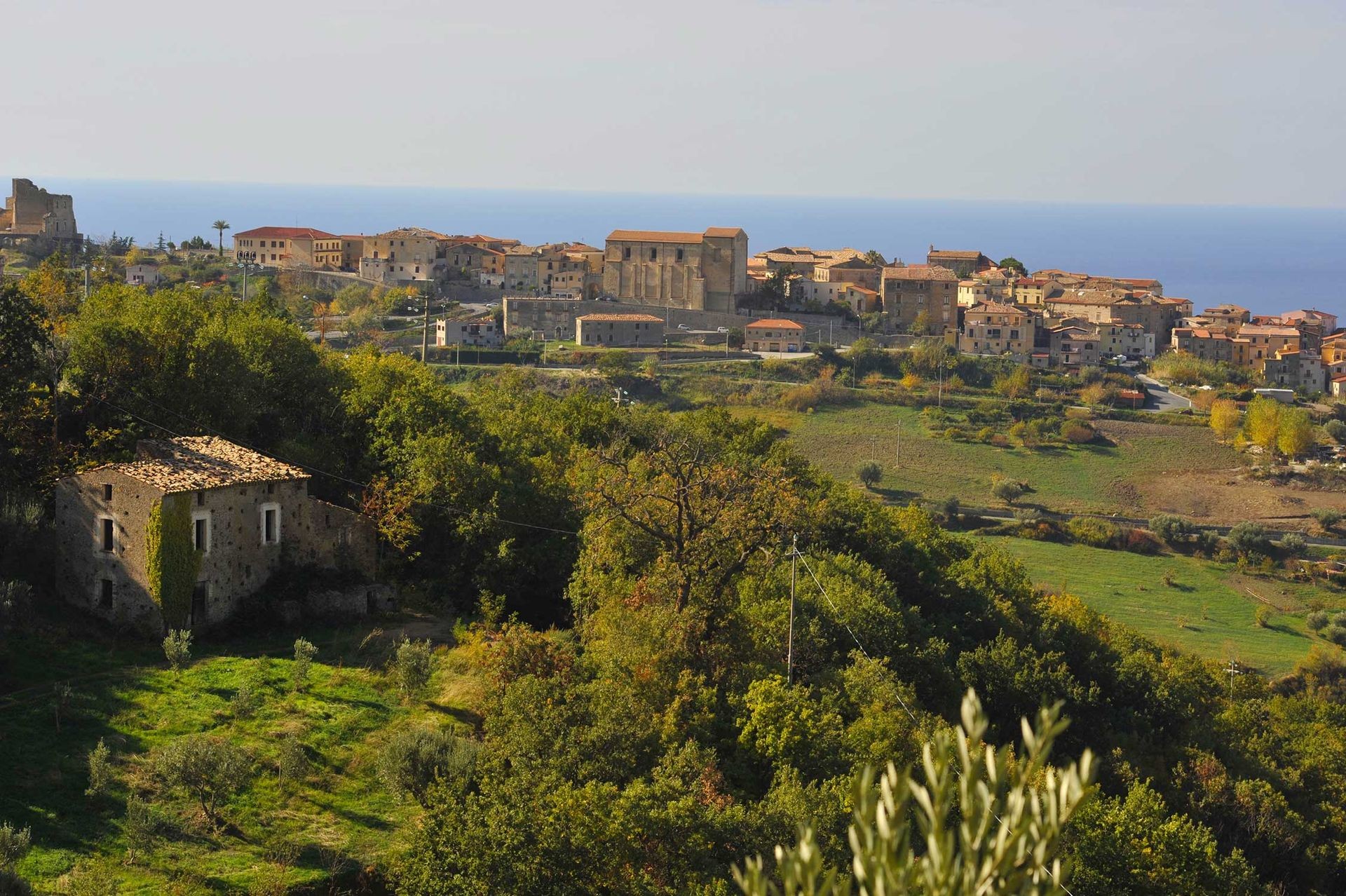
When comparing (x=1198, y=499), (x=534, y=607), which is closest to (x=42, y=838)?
(x=534, y=607)

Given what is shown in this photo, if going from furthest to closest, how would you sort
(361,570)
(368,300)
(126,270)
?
1. (368,300)
2. (126,270)
3. (361,570)

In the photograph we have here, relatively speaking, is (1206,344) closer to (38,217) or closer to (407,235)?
(407,235)

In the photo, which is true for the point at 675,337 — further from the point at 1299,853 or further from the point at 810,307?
the point at 1299,853

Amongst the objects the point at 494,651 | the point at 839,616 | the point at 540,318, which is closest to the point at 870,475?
the point at 540,318

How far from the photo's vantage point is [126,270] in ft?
221

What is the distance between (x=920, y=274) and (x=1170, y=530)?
3694 centimetres

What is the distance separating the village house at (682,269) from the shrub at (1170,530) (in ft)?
115

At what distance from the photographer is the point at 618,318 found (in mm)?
76188

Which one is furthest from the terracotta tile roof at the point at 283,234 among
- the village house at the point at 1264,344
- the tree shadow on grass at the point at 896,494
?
the village house at the point at 1264,344

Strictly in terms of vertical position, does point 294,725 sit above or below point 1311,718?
above

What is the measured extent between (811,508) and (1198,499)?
36.8 m

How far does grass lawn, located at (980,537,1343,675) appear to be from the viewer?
40406mm

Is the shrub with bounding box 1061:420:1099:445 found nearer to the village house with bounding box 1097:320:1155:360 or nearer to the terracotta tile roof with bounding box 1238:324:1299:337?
the village house with bounding box 1097:320:1155:360

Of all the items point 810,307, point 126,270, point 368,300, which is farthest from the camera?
point 810,307
